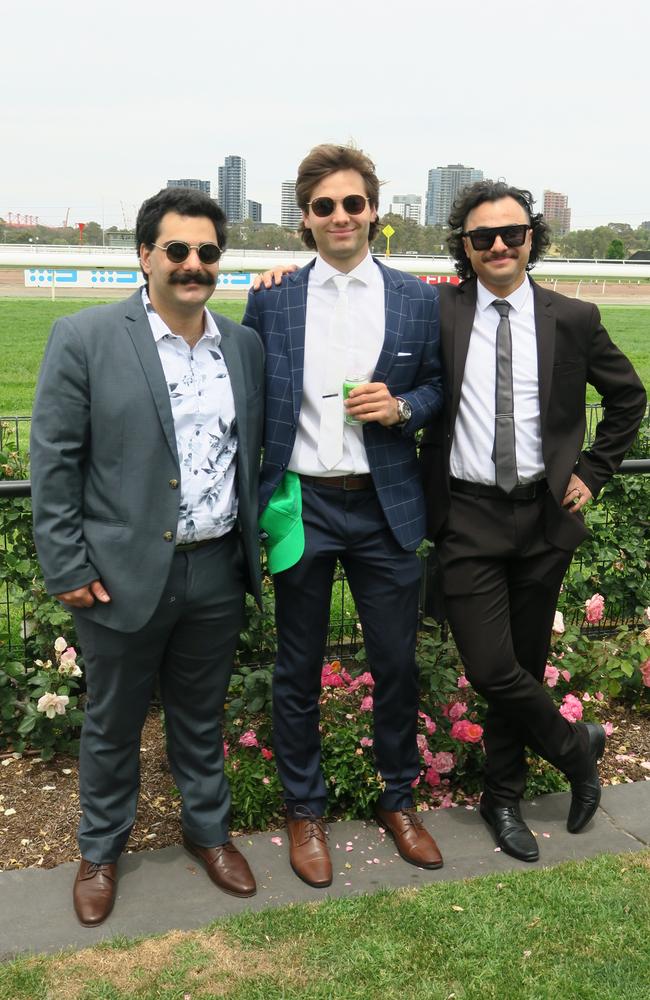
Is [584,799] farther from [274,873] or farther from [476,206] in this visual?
[476,206]

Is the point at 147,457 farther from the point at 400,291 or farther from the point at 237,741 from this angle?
the point at 237,741

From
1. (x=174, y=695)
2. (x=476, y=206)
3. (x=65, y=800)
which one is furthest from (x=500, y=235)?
(x=65, y=800)

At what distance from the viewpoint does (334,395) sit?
3.36m

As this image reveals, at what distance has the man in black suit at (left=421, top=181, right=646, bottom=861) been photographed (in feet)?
11.3

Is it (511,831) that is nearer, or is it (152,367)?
(152,367)

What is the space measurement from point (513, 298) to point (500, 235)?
228 millimetres

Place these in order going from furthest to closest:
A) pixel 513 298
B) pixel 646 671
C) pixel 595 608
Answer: pixel 595 608 < pixel 646 671 < pixel 513 298

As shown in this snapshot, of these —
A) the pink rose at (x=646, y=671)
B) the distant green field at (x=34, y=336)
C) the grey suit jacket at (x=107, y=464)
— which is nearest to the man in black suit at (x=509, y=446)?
the grey suit jacket at (x=107, y=464)

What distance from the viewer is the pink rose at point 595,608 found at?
4.89 meters

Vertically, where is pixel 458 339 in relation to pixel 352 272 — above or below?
below

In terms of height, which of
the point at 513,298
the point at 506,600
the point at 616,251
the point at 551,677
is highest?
the point at 513,298

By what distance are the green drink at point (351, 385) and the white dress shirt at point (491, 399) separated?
1.20ft

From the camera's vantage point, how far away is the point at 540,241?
3701mm

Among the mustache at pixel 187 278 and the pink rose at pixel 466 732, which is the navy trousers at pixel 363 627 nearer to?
the pink rose at pixel 466 732
